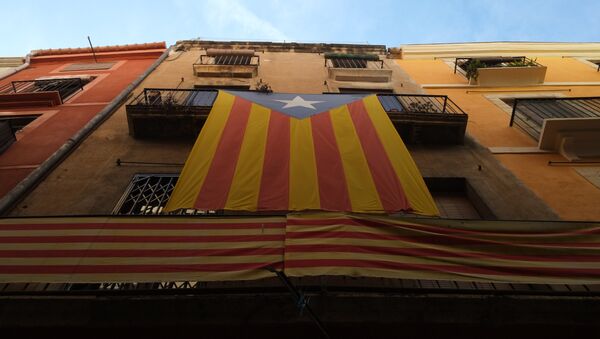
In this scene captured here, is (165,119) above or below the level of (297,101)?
below

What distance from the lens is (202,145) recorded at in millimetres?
6199

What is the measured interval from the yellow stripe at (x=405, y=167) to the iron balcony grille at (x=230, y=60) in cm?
914

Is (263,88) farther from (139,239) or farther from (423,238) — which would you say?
(423,238)

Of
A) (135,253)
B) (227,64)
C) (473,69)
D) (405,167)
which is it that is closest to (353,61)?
(473,69)

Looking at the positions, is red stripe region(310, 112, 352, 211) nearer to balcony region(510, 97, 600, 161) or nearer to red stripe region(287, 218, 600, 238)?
red stripe region(287, 218, 600, 238)

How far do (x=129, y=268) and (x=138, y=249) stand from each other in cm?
28

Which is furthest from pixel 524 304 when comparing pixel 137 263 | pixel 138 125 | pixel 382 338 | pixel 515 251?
pixel 138 125

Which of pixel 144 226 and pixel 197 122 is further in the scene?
pixel 197 122

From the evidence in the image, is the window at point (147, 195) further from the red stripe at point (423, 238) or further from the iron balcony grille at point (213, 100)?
the red stripe at point (423, 238)

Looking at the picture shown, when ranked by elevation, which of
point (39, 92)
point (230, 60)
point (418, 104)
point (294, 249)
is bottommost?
point (294, 249)

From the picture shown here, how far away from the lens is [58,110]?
10.9m

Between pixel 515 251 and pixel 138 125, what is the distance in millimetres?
8806

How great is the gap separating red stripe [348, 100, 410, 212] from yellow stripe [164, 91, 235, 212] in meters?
2.76

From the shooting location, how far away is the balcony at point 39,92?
11.1 metres
